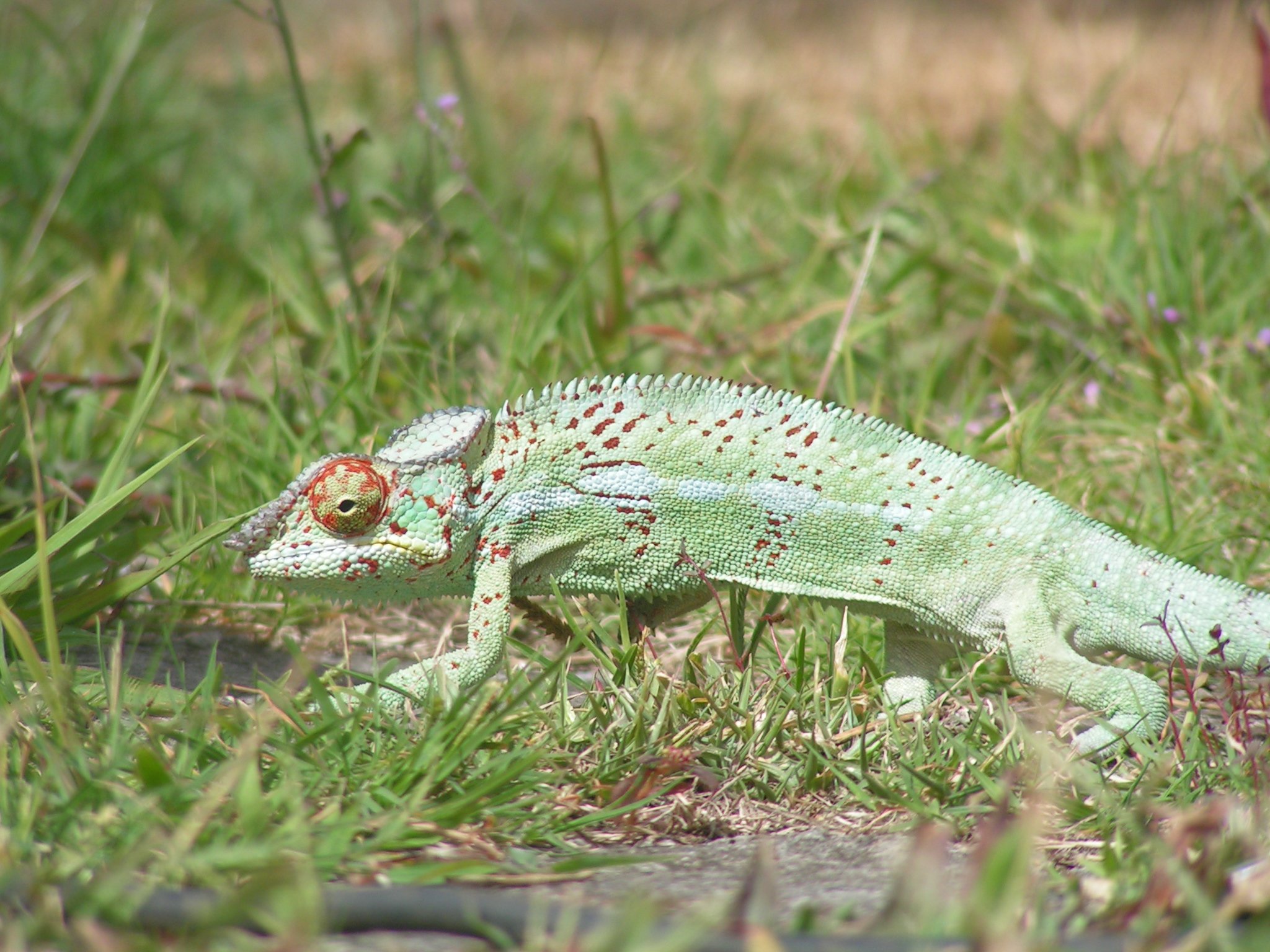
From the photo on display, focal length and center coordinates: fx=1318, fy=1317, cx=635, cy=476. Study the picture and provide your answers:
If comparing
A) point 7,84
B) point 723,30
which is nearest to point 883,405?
point 7,84

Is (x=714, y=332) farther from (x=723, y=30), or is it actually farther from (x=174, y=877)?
(x=723, y=30)

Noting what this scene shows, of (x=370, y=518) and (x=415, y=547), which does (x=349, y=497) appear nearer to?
(x=370, y=518)

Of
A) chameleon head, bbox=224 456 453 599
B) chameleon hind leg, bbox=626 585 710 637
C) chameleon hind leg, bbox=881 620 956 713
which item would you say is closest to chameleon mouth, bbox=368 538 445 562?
chameleon head, bbox=224 456 453 599

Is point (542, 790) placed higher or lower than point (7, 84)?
lower

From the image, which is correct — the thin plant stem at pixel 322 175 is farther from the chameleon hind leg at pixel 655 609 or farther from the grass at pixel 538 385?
the chameleon hind leg at pixel 655 609

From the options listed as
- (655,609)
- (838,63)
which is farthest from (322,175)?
(838,63)

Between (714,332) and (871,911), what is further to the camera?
(714,332)

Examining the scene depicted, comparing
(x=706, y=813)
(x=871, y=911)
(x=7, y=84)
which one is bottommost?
(x=706, y=813)
